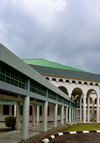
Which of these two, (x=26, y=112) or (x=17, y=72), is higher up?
(x=17, y=72)

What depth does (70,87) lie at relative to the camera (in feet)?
142

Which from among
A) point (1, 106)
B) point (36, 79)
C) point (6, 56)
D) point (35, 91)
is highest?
point (6, 56)

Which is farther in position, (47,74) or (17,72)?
(47,74)

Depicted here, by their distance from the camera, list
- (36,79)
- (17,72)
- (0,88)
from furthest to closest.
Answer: (36,79)
(17,72)
(0,88)

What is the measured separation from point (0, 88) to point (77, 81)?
118ft

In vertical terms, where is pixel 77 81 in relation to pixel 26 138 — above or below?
above

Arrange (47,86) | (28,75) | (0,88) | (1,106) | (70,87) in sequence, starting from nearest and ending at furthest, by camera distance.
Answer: (0,88)
(28,75)
(47,86)
(1,106)
(70,87)

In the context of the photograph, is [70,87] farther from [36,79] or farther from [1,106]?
[36,79]

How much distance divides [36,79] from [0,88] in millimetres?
5931

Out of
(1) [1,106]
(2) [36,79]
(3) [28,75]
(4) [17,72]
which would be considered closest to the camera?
(4) [17,72]

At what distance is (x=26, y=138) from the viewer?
13.1m

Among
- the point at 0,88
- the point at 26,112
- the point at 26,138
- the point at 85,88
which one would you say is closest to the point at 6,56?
the point at 0,88

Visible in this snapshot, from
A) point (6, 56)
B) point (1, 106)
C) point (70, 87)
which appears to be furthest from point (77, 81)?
point (6, 56)

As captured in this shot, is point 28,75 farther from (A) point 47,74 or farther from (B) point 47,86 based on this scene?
(A) point 47,74
